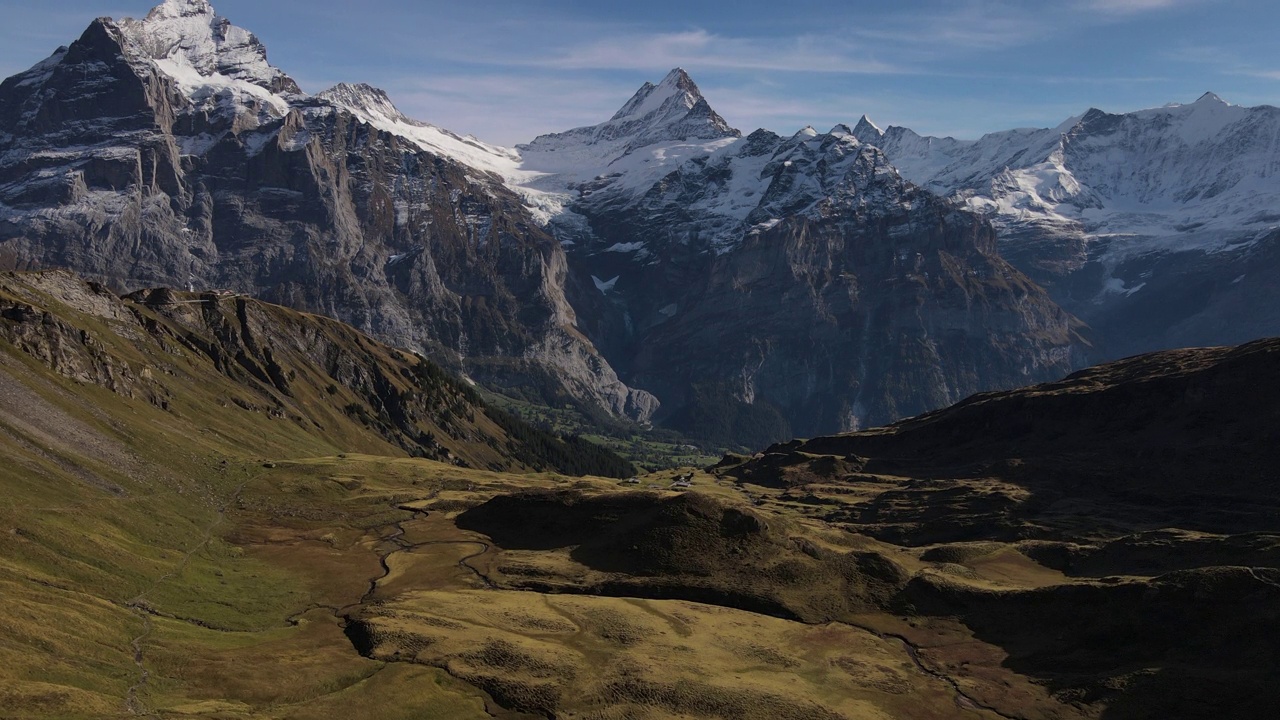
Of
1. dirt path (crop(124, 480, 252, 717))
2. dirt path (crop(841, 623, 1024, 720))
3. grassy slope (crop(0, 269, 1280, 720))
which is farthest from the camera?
dirt path (crop(841, 623, 1024, 720))

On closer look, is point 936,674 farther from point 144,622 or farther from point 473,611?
point 144,622

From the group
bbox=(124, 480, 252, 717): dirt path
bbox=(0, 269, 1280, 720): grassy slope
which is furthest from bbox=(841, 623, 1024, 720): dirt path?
bbox=(124, 480, 252, 717): dirt path

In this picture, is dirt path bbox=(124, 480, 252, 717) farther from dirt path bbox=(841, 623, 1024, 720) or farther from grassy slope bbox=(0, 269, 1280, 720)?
dirt path bbox=(841, 623, 1024, 720)

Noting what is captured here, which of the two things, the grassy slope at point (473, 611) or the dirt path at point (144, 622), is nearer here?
the dirt path at point (144, 622)

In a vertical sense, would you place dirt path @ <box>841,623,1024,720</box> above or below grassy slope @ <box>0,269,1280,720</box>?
below

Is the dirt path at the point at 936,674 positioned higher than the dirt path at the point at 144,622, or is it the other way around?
the dirt path at the point at 144,622

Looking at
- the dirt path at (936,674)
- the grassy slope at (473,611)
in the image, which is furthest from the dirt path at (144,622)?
the dirt path at (936,674)

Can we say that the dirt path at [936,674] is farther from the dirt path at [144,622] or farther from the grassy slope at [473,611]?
the dirt path at [144,622]

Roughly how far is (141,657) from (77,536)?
107ft

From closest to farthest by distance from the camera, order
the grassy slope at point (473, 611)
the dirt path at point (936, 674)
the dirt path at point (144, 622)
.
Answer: the dirt path at point (144, 622) → the grassy slope at point (473, 611) → the dirt path at point (936, 674)

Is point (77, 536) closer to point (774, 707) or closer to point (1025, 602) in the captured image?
point (774, 707)

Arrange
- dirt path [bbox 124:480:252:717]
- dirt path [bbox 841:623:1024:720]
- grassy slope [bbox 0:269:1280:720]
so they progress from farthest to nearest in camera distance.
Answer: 1. dirt path [bbox 841:623:1024:720]
2. grassy slope [bbox 0:269:1280:720]
3. dirt path [bbox 124:480:252:717]

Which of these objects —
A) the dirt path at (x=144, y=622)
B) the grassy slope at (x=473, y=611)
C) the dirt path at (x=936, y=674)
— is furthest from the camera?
the dirt path at (x=936, y=674)

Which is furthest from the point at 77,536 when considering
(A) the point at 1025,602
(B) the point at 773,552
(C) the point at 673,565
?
(A) the point at 1025,602
